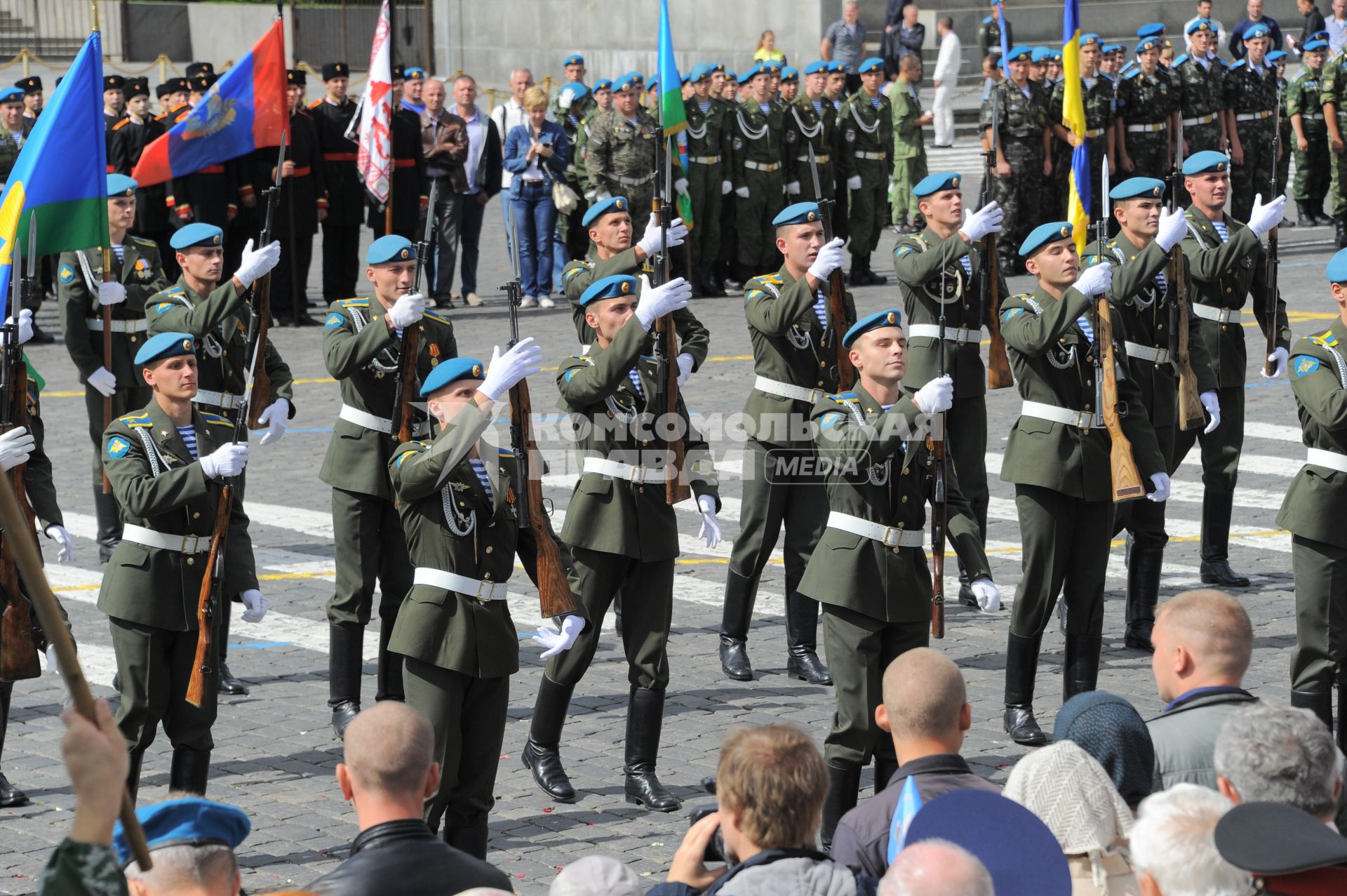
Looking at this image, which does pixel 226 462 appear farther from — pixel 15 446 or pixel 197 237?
pixel 197 237

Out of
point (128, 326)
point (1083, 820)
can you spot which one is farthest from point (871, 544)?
point (128, 326)

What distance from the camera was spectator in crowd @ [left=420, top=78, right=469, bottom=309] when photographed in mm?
19188

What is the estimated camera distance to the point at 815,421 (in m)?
7.50

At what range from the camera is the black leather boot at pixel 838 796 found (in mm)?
7004

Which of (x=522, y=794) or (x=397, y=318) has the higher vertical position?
(x=397, y=318)

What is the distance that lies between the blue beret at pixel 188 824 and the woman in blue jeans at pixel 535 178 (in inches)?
598

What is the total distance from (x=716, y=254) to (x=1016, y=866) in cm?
1686


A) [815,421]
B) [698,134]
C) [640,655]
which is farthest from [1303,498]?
[698,134]

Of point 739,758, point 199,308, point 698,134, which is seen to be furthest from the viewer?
point 698,134

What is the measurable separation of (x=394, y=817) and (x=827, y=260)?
15.6 ft

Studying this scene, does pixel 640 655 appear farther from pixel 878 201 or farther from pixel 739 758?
pixel 878 201

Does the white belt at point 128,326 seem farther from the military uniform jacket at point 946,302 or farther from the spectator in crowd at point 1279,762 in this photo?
the spectator in crowd at point 1279,762

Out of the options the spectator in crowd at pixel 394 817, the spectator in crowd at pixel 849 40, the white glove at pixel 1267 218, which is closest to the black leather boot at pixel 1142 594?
the white glove at pixel 1267 218

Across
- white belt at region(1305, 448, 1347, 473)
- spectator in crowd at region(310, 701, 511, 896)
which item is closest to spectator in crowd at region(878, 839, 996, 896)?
spectator in crowd at region(310, 701, 511, 896)
